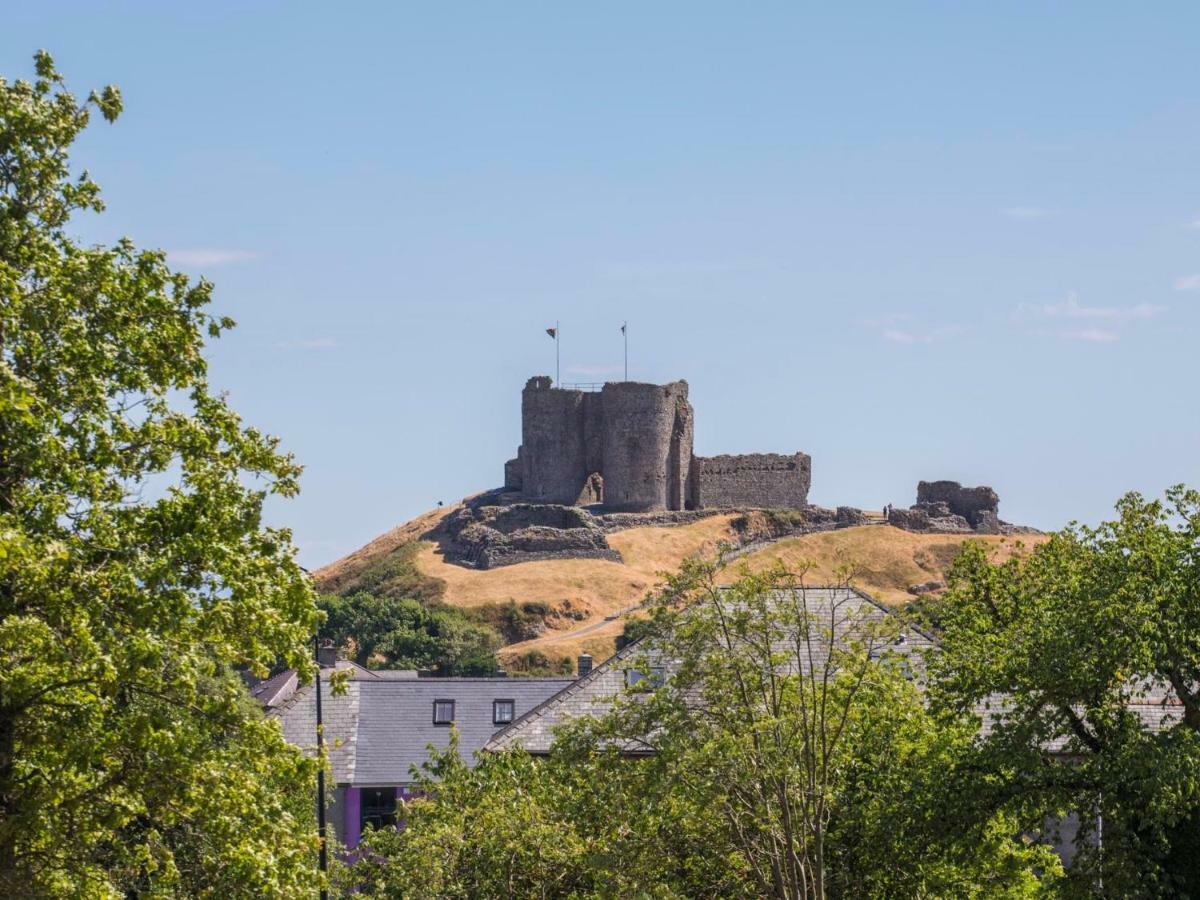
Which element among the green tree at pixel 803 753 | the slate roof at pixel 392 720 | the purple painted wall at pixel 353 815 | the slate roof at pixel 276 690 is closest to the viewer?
the green tree at pixel 803 753

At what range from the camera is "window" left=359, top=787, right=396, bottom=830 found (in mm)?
52656

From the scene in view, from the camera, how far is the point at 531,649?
4796 inches

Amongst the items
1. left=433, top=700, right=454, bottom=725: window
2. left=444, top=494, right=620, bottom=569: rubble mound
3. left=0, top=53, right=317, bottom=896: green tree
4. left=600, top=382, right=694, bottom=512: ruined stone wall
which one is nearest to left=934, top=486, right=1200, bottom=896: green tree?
left=0, top=53, right=317, bottom=896: green tree

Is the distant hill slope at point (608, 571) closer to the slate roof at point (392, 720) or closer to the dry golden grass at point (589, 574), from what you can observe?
the dry golden grass at point (589, 574)

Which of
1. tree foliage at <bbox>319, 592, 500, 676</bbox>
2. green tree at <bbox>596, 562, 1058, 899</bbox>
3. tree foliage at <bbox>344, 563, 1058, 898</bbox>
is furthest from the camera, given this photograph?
tree foliage at <bbox>319, 592, 500, 676</bbox>

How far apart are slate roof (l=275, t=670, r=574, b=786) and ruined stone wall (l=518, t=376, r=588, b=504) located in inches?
3765

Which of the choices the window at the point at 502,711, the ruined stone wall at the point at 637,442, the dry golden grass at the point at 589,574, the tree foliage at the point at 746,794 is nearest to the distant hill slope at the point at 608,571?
the dry golden grass at the point at 589,574

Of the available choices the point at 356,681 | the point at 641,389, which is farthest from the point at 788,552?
the point at 356,681

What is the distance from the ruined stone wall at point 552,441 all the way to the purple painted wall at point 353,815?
102651 mm

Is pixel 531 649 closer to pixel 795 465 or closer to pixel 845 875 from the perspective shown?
pixel 795 465

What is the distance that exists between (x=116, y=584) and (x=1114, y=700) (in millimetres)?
15714

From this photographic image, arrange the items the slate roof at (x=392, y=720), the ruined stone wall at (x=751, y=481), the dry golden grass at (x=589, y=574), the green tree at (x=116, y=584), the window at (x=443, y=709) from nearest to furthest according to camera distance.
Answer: the green tree at (x=116, y=584), the slate roof at (x=392, y=720), the window at (x=443, y=709), the dry golden grass at (x=589, y=574), the ruined stone wall at (x=751, y=481)

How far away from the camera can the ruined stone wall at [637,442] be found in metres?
154

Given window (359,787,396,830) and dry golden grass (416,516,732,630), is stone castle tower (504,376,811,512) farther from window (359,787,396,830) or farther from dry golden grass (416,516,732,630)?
window (359,787,396,830)
